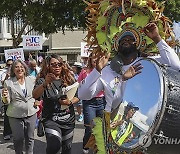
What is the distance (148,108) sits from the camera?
228cm

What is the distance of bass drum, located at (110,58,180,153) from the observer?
2170mm

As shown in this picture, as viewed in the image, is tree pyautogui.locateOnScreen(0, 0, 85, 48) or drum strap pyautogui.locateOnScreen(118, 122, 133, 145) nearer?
drum strap pyautogui.locateOnScreen(118, 122, 133, 145)

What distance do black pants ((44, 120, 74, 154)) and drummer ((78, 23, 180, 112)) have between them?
4.69 ft

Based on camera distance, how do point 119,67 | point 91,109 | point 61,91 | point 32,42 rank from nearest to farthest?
point 119,67, point 61,91, point 91,109, point 32,42

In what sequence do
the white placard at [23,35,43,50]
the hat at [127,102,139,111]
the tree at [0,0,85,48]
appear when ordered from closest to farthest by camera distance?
the hat at [127,102,139,111]
the white placard at [23,35,43,50]
the tree at [0,0,85,48]

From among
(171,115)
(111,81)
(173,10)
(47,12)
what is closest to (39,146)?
(111,81)

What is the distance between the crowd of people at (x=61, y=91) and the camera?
8.73ft

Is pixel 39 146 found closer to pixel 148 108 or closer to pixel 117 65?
pixel 117 65

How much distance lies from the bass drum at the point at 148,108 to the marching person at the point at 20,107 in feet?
8.43

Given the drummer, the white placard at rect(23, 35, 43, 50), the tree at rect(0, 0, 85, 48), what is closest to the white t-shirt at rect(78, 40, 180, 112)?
the drummer

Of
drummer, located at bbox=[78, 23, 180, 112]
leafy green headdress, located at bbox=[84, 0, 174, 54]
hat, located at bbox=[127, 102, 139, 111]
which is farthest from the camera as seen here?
leafy green headdress, located at bbox=[84, 0, 174, 54]

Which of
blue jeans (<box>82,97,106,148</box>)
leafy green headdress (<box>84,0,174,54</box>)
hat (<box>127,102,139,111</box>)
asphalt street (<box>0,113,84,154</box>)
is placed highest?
leafy green headdress (<box>84,0,174,54</box>)

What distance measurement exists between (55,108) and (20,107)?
98cm

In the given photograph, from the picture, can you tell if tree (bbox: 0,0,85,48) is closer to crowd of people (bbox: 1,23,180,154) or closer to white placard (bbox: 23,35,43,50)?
white placard (bbox: 23,35,43,50)
